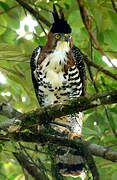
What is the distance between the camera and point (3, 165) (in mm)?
5965

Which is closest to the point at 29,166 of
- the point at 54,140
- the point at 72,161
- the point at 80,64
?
the point at 54,140

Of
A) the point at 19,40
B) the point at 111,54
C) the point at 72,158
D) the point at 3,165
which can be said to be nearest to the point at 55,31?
the point at 19,40

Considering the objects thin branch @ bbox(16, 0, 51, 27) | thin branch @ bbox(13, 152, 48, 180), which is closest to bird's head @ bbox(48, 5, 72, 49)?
thin branch @ bbox(16, 0, 51, 27)

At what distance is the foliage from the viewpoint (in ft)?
10.2

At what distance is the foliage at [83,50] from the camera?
3107 mm

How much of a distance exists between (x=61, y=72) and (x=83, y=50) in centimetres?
33

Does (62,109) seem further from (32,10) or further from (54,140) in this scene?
(32,10)

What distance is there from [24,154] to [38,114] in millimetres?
973

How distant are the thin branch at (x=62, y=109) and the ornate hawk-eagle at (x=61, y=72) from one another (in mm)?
1389

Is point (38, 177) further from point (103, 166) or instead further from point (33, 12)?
point (33, 12)

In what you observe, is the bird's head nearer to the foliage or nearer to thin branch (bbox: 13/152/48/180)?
the foliage

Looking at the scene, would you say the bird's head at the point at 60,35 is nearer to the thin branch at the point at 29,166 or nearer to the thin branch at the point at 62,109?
the thin branch at the point at 29,166

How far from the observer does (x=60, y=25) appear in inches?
161

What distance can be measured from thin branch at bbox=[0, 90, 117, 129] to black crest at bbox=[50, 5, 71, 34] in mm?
1351
